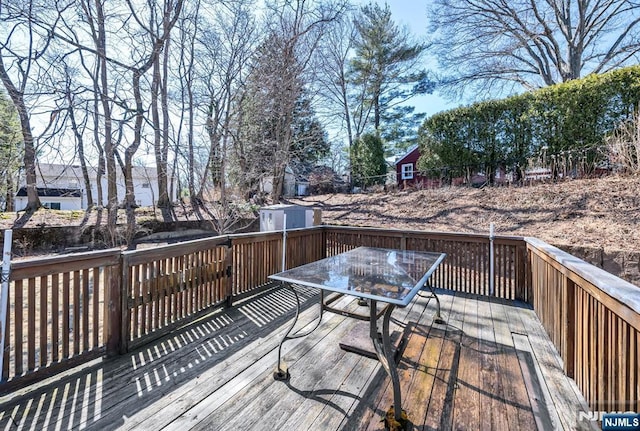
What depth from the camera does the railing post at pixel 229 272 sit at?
3408 millimetres

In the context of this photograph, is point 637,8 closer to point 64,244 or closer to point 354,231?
point 354,231

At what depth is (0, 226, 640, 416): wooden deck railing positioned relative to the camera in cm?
154

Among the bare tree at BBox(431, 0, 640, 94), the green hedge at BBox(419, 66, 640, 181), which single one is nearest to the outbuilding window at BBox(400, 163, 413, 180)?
the bare tree at BBox(431, 0, 640, 94)

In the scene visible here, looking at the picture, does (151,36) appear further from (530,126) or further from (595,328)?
(530,126)

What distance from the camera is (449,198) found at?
808 centimetres

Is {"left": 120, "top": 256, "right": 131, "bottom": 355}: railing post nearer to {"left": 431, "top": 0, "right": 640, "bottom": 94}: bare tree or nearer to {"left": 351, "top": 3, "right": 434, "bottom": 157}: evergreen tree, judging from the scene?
{"left": 431, "top": 0, "right": 640, "bottom": 94}: bare tree

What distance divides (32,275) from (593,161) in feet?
32.9

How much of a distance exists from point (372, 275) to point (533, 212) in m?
5.79

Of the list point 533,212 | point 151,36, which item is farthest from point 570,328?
point 151,36

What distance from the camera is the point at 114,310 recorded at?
2.37 m

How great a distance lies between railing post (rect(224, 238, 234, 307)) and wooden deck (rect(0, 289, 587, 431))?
1.69 ft

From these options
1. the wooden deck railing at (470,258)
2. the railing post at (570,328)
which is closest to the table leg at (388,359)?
the railing post at (570,328)

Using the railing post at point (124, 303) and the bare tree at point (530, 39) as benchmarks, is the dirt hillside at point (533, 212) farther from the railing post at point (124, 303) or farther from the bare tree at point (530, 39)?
the bare tree at point (530, 39)

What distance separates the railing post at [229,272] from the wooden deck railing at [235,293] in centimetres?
1
